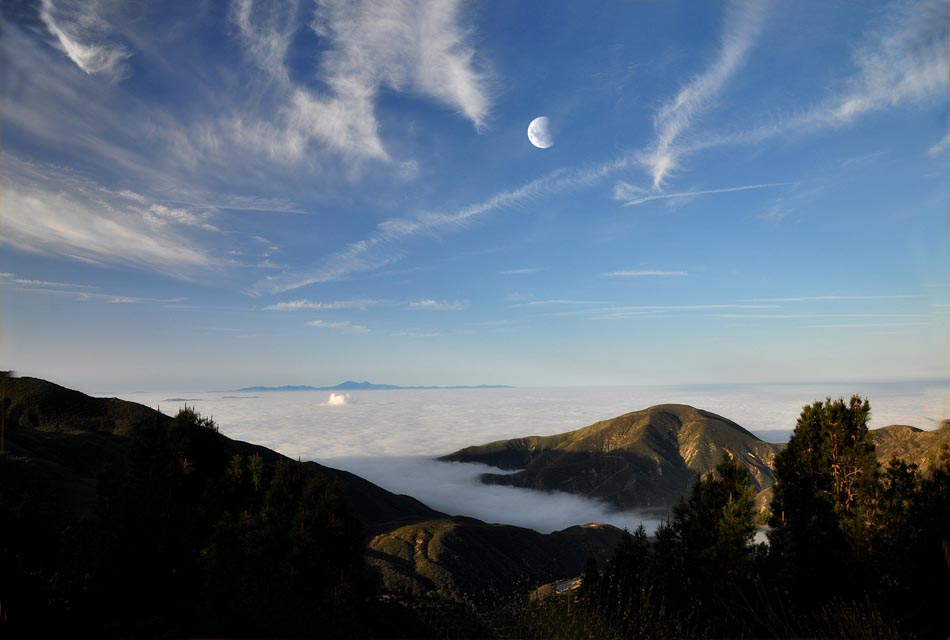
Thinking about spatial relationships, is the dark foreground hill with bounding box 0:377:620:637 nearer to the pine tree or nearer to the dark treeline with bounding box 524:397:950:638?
the dark treeline with bounding box 524:397:950:638

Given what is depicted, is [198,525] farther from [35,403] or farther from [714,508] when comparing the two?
[35,403]

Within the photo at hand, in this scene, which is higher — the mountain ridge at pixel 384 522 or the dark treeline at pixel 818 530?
the dark treeline at pixel 818 530

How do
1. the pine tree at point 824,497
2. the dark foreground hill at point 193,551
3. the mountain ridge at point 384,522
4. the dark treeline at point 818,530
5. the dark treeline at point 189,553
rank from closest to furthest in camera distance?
the dark treeline at point 189,553 < the dark foreground hill at point 193,551 < the dark treeline at point 818,530 < the pine tree at point 824,497 < the mountain ridge at point 384,522

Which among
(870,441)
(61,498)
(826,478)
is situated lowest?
(61,498)

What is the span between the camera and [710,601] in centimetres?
2130

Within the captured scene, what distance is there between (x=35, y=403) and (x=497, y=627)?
525ft

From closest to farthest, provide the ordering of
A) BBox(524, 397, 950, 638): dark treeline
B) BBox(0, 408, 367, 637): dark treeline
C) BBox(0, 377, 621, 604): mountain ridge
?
BBox(0, 408, 367, 637): dark treeline, BBox(524, 397, 950, 638): dark treeline, BBox(0, 377, 621, 604): mountain ridge

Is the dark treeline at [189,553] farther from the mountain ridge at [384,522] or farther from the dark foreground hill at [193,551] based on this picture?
the mountain ridge at [384,522]

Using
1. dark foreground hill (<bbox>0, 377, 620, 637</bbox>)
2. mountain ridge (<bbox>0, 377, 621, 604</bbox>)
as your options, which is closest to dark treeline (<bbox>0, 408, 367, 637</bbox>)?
dark foreground hill (<bbox>0, 377, 620, 637</bbox>)

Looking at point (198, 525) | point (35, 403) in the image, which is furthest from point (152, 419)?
point (35, 403)

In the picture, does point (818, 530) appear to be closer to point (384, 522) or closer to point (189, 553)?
point (189, 553)

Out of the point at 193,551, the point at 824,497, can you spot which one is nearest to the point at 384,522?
the point at 824,497

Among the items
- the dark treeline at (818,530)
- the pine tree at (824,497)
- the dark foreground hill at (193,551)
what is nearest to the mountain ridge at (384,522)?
the dark foreground hill at (193,551)

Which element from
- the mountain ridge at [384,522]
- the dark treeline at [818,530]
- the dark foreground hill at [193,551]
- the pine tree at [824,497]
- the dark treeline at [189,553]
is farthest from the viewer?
the mountain ridge at [384,522]
